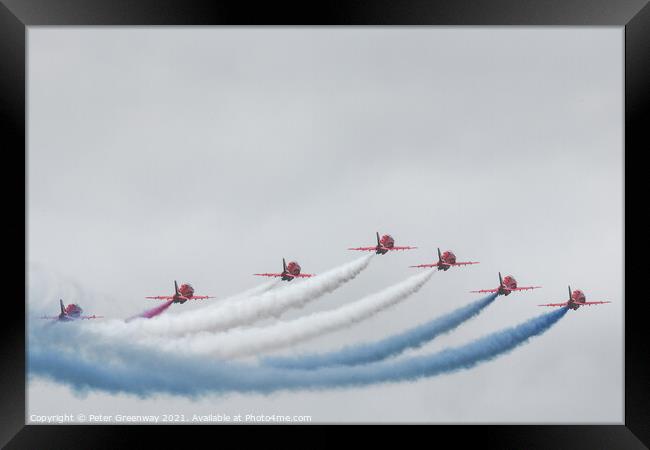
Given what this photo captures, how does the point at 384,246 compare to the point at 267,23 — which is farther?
the point at 384,246

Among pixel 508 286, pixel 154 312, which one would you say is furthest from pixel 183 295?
pixel 508 286

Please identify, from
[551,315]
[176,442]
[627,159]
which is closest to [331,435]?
[176,442]

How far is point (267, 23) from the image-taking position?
189 feet

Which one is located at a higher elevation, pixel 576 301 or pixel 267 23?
pixel 267 23

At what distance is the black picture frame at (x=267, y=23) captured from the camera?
56.9m

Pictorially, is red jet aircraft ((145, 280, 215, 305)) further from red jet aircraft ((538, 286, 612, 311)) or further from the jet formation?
red jet aircraft ((538, 286, 612, 311))

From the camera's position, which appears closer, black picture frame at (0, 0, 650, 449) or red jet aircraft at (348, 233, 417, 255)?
black picture frame at (0, 0, 650, 449)

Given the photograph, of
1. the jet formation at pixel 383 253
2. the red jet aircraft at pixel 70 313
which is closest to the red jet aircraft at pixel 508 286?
the jet formation at pixel 383 253

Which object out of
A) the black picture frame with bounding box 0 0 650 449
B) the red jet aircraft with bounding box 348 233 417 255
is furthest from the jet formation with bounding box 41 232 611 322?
the black picture frame with bounding box 0 0 650 449

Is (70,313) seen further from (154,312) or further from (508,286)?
(508,286)

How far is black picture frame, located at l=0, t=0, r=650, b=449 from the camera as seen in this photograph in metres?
56.9

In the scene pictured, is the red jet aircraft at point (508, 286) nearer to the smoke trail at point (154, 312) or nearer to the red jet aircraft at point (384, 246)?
the red jet aircraft at point (384, 246)

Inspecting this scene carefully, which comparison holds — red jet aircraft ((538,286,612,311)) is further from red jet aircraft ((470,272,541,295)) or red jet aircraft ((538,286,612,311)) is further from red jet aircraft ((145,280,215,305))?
red jet aircraft ((145,280,215,305))

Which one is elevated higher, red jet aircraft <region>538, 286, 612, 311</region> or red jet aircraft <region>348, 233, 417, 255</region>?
red jet aircraft <region>348, 233, 417, 255</region>
